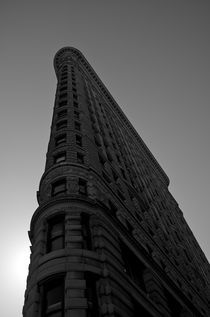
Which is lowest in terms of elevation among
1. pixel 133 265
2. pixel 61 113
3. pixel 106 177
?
pixel 133 265

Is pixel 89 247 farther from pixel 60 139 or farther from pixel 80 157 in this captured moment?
pixel 60 139

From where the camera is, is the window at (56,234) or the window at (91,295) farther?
the window at (56,234)

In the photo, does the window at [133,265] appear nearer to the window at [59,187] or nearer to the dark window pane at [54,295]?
the window at [59,187]

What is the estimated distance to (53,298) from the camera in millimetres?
15273

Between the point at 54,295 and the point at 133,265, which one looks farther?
the point at 133,265

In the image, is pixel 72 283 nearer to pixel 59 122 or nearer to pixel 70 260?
pixel 70 260

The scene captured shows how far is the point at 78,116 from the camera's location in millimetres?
37312

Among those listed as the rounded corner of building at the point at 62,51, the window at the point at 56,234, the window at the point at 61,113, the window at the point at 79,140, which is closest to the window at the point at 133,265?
the window at the point at 56,234

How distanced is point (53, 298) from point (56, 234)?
4319 mm

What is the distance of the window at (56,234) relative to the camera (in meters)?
18.4

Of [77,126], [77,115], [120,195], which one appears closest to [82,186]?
[120,195]

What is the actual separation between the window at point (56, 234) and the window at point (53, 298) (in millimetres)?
2347

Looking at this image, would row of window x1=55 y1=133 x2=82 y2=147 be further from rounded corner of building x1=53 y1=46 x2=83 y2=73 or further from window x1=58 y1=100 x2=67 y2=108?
rounded corner of building x1=53 y1=46 x2=83 y2=73

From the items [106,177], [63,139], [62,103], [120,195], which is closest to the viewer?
[106,177]
